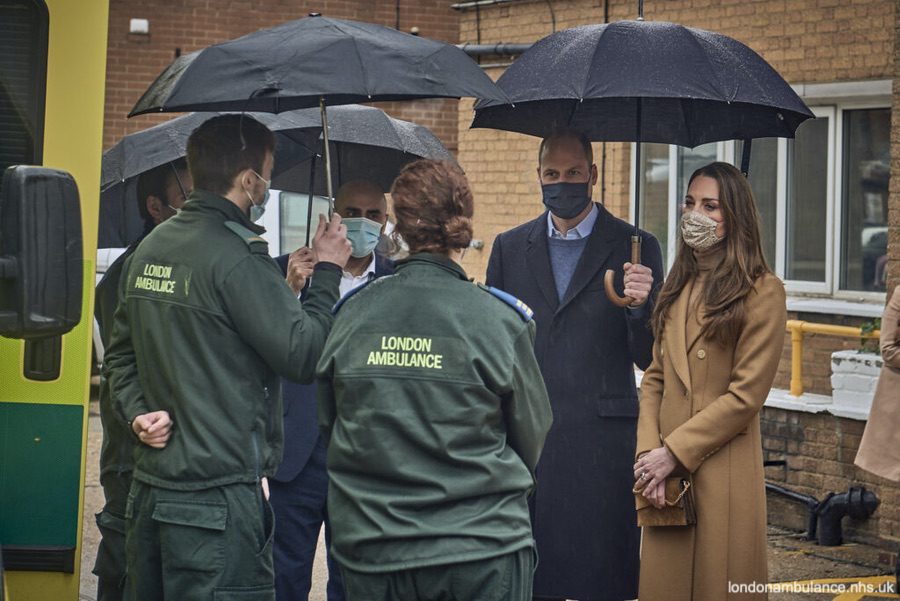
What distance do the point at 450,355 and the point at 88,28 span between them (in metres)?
1.59

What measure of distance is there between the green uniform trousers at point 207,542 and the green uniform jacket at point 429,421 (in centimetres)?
44

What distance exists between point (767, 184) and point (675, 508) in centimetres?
593

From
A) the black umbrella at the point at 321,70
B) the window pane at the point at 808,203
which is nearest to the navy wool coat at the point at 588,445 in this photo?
the black umbrella at the point at 321,70

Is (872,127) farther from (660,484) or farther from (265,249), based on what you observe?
(265,249)

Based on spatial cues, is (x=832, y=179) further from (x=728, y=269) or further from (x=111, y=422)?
(x=111, y=422)

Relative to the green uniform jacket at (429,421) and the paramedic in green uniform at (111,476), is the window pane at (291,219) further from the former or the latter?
the green uniform jacket at (429,421)

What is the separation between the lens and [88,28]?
13.1 feet

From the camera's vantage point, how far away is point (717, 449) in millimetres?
4496

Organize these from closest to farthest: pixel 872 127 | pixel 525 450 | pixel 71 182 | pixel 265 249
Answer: pixel 71 182
pixel 525 450
pixel 265 249
pixel 872 127

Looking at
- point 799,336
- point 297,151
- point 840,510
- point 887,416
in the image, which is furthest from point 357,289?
point 799,336

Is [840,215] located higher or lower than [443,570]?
higher

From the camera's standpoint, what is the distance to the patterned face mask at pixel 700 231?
460cm

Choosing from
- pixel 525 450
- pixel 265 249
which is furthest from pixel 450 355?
pixel 265 249

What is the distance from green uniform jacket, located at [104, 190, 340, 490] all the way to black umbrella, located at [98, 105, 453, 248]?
1.63 metres
